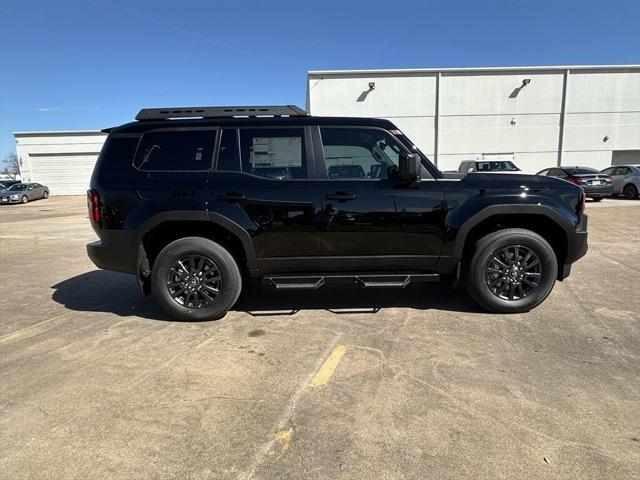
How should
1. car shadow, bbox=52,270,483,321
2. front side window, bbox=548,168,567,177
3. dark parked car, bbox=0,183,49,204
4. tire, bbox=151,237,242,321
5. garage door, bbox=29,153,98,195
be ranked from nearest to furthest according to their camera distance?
tire, bbox=151,237,242,321 < car shadow, bbox=52,270,483,321 < front side window, bbox=548,168,567,177 < dark parked car, bbox=0,183,49,204 < garage door, bbox=29,153,98,195

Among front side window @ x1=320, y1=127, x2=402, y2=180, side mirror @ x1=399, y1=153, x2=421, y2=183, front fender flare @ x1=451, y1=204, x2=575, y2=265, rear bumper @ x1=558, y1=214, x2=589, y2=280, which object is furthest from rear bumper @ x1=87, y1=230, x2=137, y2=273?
rear bumper @ x1=558, y1=214, x2=589, y2=280

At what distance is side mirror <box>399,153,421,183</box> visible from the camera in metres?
4.10

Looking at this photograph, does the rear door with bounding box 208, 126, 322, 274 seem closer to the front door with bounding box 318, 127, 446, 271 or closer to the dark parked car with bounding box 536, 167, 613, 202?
the front door with bounding box 318, 127, 446, 271

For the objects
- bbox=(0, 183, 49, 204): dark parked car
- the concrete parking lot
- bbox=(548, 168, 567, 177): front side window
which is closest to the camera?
the concrete parking lot

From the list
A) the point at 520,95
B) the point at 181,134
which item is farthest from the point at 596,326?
the point at 520,95

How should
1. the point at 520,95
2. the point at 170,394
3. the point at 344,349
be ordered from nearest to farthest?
the point at 170,394 → the point at 344,349 → the point at 520,95

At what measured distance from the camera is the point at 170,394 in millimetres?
3031

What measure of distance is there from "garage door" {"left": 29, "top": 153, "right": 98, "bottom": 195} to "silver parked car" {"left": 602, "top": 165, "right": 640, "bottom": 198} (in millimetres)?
37353

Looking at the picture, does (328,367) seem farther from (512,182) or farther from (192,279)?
(512,182)

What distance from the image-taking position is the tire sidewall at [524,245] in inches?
174

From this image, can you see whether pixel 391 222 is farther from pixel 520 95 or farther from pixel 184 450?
pixel 520 95

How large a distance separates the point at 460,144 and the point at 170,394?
26.9 metres

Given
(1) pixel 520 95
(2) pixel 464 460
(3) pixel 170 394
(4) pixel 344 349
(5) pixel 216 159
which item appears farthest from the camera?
(1) pixel 520 95

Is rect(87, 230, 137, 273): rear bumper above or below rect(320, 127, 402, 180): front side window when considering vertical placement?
below
